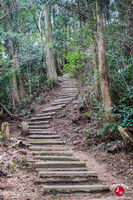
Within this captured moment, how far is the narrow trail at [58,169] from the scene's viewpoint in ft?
10.8

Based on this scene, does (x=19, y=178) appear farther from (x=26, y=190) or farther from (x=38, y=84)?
(x=38, y=84)

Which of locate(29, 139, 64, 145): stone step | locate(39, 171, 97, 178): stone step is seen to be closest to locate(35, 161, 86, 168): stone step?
locate(39, 171, 97, 178): stone step

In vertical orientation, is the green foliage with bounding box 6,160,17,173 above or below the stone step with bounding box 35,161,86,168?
above

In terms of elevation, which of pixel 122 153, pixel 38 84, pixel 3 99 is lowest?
pixel 122 153

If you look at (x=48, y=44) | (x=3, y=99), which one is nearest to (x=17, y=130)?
(x=3, y=99)

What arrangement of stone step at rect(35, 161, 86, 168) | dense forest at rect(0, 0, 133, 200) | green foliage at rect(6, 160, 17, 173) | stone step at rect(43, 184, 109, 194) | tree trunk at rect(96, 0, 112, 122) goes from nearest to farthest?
stone step at rect(43, 184, 109, 194) → dense forest at rect(0, 0, 133, 200) → green foliage at rect(6, 160, 17, 173) → stone step at rect(35, 161, 86, 168) → tree trunk at rect(96, 0, 112, 122)

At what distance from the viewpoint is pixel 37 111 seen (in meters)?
10.1

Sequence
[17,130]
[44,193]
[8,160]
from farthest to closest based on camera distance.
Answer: [17,130]
[8,160]
[44,193]

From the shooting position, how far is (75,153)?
598 centimetres

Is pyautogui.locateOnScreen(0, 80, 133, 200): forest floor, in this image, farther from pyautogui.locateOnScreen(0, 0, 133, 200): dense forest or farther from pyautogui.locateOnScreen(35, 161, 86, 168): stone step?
pyautogui.locateOnScreen(35, 161, 86, 168): stone step

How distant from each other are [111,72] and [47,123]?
12.7 ft

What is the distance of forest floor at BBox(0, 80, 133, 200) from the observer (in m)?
3.05

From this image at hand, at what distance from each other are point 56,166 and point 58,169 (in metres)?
0.31

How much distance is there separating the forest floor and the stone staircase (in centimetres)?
17
